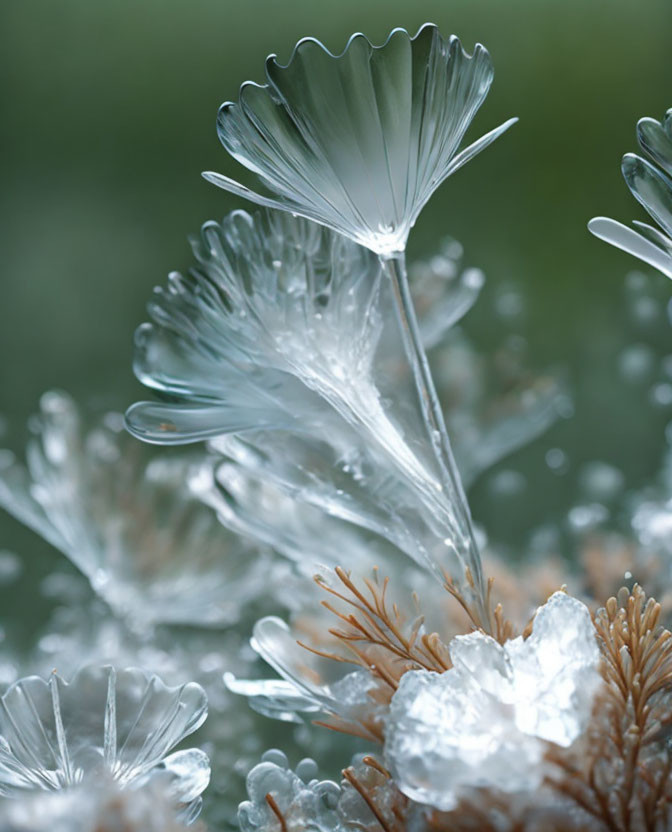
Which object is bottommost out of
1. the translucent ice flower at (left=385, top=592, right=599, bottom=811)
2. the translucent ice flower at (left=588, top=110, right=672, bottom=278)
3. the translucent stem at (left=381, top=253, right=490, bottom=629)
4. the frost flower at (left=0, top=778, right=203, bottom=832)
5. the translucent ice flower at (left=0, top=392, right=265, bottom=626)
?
the translucent ice flower at (left=0, top=392, right=265, bottom=626)

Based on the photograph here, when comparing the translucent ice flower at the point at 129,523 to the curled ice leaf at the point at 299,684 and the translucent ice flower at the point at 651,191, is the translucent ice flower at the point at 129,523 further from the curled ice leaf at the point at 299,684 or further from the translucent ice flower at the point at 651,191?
the translucent ice flower at the point at 651,191

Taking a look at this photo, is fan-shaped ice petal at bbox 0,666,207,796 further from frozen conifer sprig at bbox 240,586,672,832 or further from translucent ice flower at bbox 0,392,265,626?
translucent ice flower at bbox 0,392,265,626

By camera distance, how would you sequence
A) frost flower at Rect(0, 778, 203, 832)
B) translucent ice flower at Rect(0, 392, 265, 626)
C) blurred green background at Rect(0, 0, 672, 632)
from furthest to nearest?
blurred green background at Rect(0, 0, 672, 632), translucent ice flower at Rect(0, 392, 265, 626), frost flower at Rect(0, 778, 203, 832)

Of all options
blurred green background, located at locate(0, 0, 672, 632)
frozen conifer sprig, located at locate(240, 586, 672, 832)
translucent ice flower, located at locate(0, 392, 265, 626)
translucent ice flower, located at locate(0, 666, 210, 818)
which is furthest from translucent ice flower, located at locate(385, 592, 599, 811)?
blurred green background, located at locate(0, 0, 672, 632)

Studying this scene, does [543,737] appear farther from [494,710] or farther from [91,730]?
[91,730]

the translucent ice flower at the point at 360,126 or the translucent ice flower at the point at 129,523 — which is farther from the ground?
the translucent ice flower at the point at 360,126

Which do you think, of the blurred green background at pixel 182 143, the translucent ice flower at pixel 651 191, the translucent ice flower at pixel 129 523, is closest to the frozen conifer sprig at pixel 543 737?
the translucent ice flower at pixel 651 191

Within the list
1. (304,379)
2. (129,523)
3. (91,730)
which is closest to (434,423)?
(304,379)
